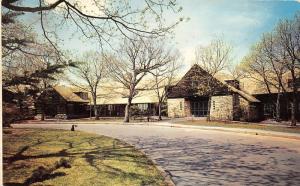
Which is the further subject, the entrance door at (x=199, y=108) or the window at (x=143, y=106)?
the window at (x=143, y=106)

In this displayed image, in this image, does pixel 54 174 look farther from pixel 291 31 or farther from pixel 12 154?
pixel 291 31

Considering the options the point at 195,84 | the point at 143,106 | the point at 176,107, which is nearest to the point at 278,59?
the point at 195,84

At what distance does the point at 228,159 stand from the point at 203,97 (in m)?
11.6

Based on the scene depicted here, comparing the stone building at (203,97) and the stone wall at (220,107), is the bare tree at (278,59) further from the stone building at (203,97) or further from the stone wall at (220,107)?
the stone wall at (220,107)

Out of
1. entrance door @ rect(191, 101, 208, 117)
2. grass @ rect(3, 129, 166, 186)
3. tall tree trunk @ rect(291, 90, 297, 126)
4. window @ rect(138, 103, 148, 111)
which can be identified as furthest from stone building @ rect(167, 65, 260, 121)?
grass @ rect(3, 129, 166, 186)

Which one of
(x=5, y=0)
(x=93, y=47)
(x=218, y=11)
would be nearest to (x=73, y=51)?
(x=93, y=47)

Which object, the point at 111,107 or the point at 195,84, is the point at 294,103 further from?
the point at 111,107

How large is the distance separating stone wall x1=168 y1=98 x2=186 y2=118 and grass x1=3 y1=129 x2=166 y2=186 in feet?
43.1

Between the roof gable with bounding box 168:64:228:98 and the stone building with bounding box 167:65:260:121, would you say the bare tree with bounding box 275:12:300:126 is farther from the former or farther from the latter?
the roof gable with bounding box 168:64:228:98

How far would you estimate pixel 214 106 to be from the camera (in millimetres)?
16938

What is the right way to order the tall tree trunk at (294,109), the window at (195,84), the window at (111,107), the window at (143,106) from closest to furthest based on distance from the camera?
the tall tree trunk at (294,109)
the window at (195,84)
the window at (111,107)
the window at (143,106)

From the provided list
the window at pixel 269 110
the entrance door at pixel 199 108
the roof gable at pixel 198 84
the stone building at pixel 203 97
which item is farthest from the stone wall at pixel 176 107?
the window at pixel 269 110

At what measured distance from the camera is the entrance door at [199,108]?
16642 millimetres

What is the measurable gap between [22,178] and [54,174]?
418 millimetres
